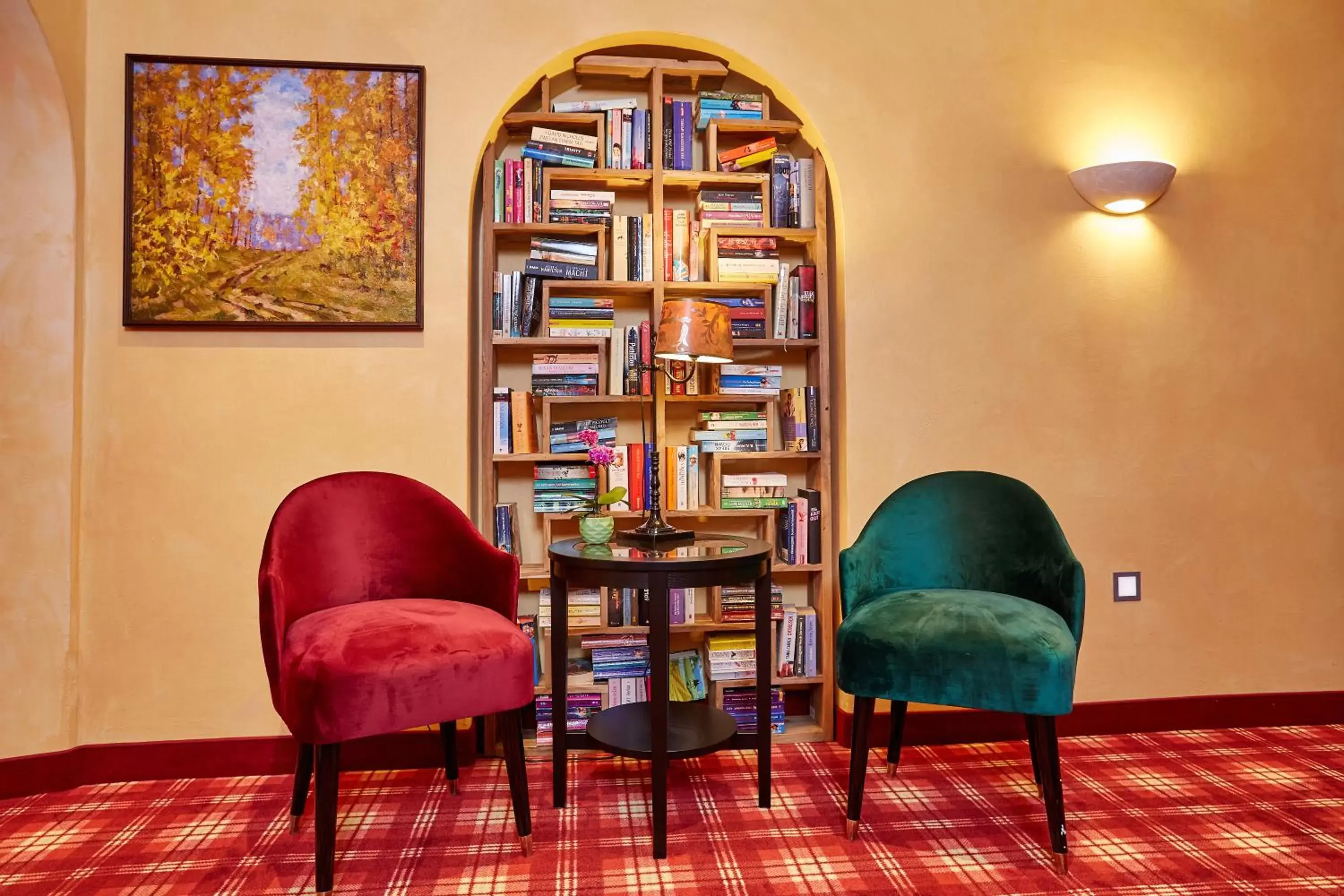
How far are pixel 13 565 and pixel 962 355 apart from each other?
3.07 meters

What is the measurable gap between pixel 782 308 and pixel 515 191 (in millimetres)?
1008

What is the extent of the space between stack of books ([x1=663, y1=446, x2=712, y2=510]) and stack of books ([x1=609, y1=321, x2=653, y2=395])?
0.24m

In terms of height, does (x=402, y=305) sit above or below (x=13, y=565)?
above

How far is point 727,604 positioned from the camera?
9.92 ft

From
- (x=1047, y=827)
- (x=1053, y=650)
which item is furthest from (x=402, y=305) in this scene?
(x=1047, y=827)

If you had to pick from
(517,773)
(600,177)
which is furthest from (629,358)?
(517,773)

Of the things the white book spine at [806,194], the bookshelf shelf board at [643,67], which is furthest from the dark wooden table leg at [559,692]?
the bookshelf shelf board at [643,67]

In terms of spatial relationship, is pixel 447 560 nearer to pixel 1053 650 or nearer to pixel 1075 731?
pixel 1053 650

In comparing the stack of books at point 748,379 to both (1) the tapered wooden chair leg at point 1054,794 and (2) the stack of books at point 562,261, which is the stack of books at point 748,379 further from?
(1) the tapered wooden chair leg at point 1054,794

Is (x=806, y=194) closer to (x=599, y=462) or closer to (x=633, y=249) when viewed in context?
(x=633, y=249)

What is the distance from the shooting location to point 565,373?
9.81 feet

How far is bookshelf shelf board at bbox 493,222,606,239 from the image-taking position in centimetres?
298

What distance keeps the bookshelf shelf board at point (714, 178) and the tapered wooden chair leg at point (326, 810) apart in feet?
6.90

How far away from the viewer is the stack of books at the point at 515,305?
118 inches
